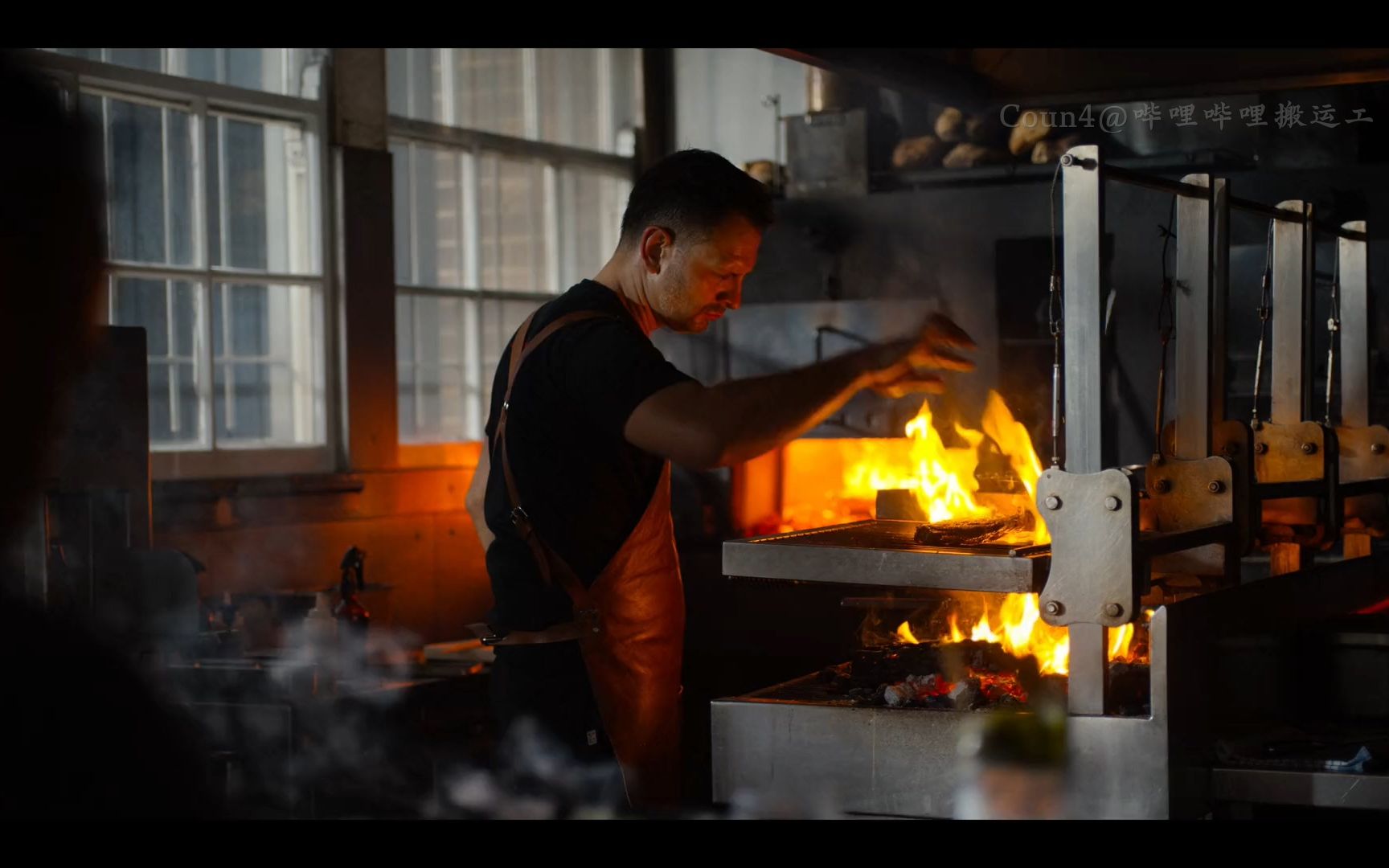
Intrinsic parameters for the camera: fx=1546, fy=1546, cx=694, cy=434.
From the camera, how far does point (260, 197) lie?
21.2 ft

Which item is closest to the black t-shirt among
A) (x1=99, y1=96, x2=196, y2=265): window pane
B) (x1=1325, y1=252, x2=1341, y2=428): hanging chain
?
(x1=1325, y1=252, x2=1341, y2=428): hanging chain

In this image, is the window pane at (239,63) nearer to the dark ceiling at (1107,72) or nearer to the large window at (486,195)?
the large window at (486,195)

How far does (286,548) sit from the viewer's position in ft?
20.9

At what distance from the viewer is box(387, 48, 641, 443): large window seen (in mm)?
7215

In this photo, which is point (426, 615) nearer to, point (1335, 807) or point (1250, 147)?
point (1250, 147)

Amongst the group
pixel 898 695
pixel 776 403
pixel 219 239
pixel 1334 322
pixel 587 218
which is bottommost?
pixel 898 695

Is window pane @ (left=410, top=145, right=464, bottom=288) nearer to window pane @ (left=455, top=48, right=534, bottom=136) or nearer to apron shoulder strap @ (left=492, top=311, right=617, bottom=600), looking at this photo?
window pane @ (left=455, top=48, right=534, bottom=136)

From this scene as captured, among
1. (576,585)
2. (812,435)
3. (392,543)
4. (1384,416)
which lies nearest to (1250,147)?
(1384,416)

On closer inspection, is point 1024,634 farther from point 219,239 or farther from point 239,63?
point 239,63

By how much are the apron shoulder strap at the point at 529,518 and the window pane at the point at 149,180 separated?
392 centimetres

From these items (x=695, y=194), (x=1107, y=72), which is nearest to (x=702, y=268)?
(x=695, y=194)

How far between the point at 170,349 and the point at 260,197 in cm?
79

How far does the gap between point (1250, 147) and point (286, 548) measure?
13.7ft

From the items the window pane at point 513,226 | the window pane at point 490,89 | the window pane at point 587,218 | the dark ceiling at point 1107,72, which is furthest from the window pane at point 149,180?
the dark ceiling at point 1107,72
